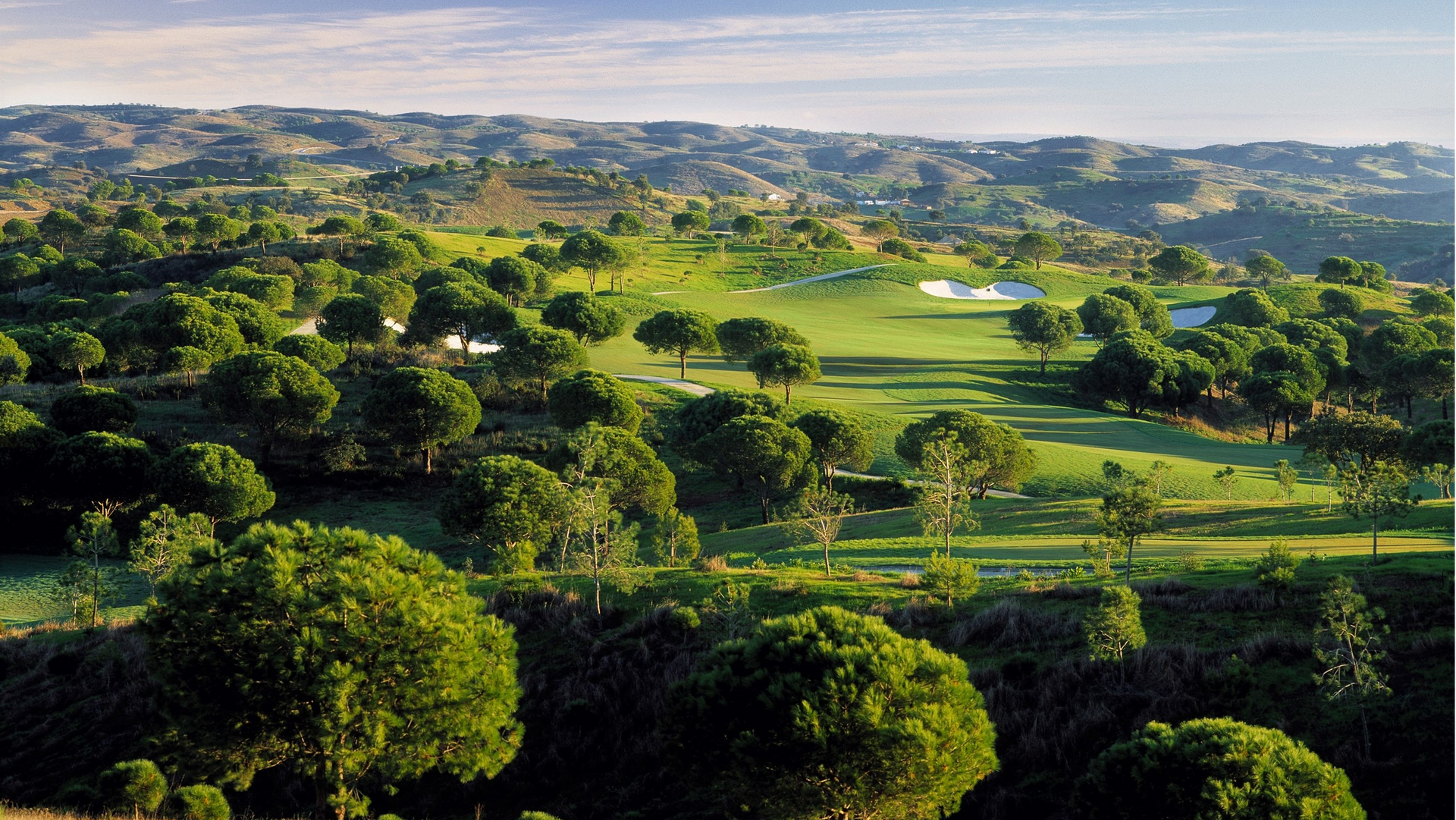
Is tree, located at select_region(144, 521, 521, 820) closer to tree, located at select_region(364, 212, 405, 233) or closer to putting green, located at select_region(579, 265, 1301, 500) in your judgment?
putting green, located at select_region(579, 265, 1301, 500)

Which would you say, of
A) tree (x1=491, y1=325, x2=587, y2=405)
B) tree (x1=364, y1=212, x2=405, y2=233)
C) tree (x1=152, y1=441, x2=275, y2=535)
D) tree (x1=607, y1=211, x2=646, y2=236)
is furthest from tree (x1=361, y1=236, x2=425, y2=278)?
tree (x1=152, y1=441, x2=275, y2=535)

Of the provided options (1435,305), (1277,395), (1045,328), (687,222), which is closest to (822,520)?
(1277,395)

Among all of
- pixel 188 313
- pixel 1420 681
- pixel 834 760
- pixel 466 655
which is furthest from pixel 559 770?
pixel 188 313

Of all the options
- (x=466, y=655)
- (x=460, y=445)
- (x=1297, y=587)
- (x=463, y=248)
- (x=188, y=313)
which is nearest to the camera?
(x=466, y=655)

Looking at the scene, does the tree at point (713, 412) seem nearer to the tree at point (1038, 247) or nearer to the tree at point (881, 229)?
the tree at point (1038, 247)

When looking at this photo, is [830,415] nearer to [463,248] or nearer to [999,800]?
[999,800]

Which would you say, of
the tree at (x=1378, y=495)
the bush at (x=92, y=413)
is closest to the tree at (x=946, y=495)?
the tree at (x=1378, y=495)
